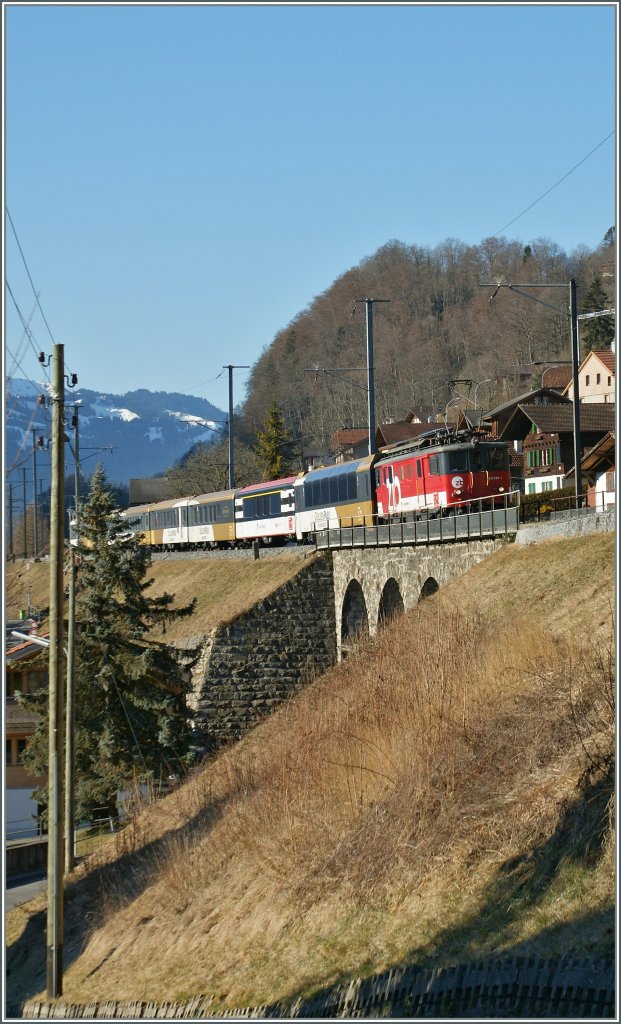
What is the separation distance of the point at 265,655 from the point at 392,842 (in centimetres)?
2742

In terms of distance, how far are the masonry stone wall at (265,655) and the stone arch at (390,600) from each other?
116 inches

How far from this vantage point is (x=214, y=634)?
39062mm

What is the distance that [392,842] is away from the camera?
12555 mm

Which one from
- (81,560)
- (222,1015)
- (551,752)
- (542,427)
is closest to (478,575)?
(81,560)

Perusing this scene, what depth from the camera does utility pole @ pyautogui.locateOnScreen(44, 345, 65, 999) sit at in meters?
14.7

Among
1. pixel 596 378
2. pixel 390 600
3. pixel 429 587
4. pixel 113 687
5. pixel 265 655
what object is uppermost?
pixel 596 378

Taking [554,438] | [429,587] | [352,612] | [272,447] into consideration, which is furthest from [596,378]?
[429,587]

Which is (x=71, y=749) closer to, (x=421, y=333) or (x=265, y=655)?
(x=265, y=655)

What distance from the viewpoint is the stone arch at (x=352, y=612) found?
41.1m

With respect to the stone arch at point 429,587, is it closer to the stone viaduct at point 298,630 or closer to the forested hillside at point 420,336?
the stone viaduct at point 298,630

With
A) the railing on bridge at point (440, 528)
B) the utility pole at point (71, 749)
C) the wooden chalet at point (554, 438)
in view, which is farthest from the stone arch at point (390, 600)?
the wooden chalet at point (554, 438)

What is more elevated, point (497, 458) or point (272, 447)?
point (272, 447)

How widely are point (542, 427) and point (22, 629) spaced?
26.8 metres

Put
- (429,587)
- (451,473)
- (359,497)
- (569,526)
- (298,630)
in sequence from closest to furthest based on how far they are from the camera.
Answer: (569,526) → (429,587) → (451,473) → (298,630) → (359,497)
